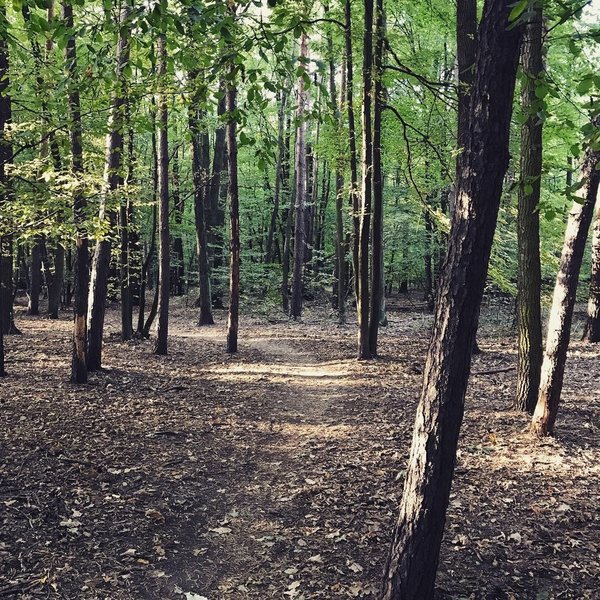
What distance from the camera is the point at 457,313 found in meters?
3.30

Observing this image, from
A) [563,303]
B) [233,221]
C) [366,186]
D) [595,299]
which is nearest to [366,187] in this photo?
[366,186]

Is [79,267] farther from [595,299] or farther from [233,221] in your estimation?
[595,299]

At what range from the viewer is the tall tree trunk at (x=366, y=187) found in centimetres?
1128

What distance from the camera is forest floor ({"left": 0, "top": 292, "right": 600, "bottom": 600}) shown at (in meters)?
4.25

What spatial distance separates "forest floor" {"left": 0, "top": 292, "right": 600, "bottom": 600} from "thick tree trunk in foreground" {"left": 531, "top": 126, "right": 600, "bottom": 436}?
0.44m

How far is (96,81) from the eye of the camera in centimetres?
387

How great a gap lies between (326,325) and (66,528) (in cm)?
1572

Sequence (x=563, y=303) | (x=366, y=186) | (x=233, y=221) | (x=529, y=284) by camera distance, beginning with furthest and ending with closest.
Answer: (x=233, y=221)
(x=366, y=186)
(x=529, y=284)
(x=563, y=303)

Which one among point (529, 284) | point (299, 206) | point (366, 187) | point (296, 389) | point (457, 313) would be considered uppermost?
point (299, 206)

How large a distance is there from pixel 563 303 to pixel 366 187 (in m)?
6.63

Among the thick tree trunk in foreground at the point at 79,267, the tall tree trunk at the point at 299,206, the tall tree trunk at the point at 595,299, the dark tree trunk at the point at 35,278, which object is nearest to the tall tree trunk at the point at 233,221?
the thick tree trunk in foreground at the point at 79,267

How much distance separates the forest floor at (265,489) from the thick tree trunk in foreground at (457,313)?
2.34 ft

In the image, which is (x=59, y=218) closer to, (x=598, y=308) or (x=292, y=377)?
(x=292, y=377)

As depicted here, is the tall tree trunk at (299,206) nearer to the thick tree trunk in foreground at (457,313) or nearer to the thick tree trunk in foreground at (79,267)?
the thick tree trunk in foreground at (79,267)
